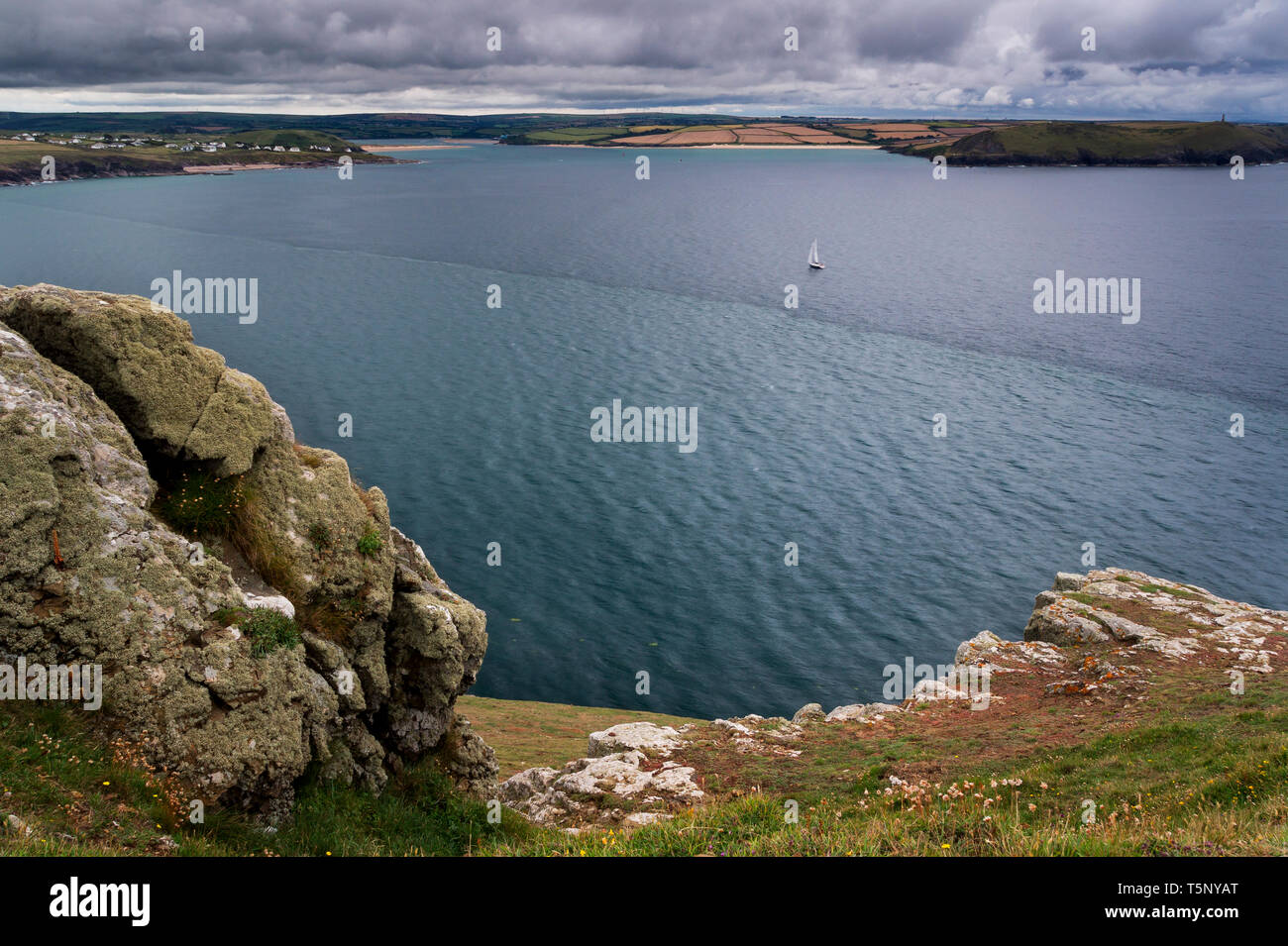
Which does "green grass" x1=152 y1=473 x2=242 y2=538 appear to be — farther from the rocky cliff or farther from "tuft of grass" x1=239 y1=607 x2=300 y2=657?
"tuft of grass" x1=239 y1=607 x2=300 y2=657

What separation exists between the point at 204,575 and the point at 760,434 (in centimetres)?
6057

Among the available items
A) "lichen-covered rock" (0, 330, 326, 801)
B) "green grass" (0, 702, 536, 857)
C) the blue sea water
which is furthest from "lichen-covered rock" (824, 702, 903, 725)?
"lichen-covered rock" (0, 330, 326, 801)

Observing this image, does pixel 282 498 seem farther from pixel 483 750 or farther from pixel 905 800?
pixel 905 800

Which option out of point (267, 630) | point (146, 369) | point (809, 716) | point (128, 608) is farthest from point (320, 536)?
point (809, 716)

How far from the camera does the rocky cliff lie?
14008 mm

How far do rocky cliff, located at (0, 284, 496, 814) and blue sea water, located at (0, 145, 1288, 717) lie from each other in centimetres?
2333

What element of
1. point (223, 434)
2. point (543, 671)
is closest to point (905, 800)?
point (223, 434)

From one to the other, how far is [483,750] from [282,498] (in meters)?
9.17

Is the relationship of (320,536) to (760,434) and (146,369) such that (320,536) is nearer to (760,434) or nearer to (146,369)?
(146,369)

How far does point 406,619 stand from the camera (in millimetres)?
20766

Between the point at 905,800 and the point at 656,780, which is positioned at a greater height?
the point at 905,800

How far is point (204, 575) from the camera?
15.8 m

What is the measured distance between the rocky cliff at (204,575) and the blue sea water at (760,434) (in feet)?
76.5

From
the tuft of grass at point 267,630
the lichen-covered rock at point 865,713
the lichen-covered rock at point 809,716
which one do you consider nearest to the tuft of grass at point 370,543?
the tuft of grass at point 267,630
